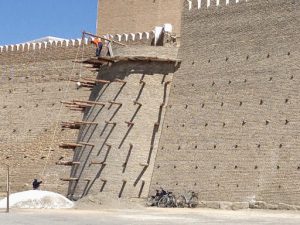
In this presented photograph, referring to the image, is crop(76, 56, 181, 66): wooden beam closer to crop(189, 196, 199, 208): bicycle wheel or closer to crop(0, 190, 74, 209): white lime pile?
crop(189, 196, 199, 208): bicycle wheel

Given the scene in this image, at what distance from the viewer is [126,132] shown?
2148 cm

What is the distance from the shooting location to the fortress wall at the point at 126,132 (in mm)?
21250

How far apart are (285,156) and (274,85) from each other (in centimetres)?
197

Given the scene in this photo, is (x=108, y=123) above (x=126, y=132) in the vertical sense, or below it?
above

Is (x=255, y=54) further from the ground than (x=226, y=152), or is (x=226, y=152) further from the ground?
(x=255, y=54)

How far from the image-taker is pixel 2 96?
94.2 ft

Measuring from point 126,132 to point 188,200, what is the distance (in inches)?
111

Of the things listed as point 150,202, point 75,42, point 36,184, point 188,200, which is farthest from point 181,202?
point 75,42

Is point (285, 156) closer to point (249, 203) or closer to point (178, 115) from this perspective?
point (249, 203)

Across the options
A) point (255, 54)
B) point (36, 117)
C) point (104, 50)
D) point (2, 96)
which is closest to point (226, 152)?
point (255, 54)

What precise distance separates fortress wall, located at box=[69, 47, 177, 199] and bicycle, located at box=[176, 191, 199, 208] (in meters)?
1.40

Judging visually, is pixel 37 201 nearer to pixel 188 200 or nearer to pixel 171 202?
pixel 171 202

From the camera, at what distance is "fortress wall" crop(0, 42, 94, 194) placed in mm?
26234

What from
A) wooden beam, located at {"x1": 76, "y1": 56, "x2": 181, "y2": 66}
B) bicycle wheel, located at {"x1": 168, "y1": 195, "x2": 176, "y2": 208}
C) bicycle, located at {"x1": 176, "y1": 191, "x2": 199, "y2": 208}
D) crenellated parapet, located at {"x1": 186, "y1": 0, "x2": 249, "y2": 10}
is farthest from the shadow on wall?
crenellated parapet, located at {"x1": 186, "y1": 0, "x2": 249, "y2": 10}
